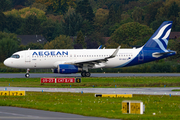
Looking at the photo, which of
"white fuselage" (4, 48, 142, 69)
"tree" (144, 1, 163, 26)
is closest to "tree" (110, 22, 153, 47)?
"tree" (144, 1, 163, 26)

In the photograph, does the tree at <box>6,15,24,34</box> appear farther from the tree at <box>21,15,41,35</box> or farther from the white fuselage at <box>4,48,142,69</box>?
the white fuselage at <box>4,48,142,69</box>

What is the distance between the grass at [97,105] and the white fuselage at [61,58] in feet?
78.9

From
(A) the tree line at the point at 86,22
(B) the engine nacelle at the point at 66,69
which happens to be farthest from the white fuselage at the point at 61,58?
(A) the tree line at the point at 86,22

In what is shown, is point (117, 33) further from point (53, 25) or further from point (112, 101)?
point (112, 101)

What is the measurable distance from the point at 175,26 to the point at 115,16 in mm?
28636

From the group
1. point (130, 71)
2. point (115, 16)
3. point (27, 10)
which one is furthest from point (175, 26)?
point (130, 71)

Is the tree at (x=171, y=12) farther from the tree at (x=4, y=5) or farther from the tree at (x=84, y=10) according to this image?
the tree at (x=4, y=5)

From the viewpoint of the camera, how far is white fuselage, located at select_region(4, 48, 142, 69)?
50875 millimetres

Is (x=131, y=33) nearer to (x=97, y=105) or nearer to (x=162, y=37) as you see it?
(x=162, y=37)

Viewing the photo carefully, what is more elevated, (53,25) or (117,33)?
(53,25)

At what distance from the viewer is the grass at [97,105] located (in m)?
19.0

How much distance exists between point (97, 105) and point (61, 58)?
96.2ft

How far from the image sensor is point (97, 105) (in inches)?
872

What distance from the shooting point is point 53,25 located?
15575cm
